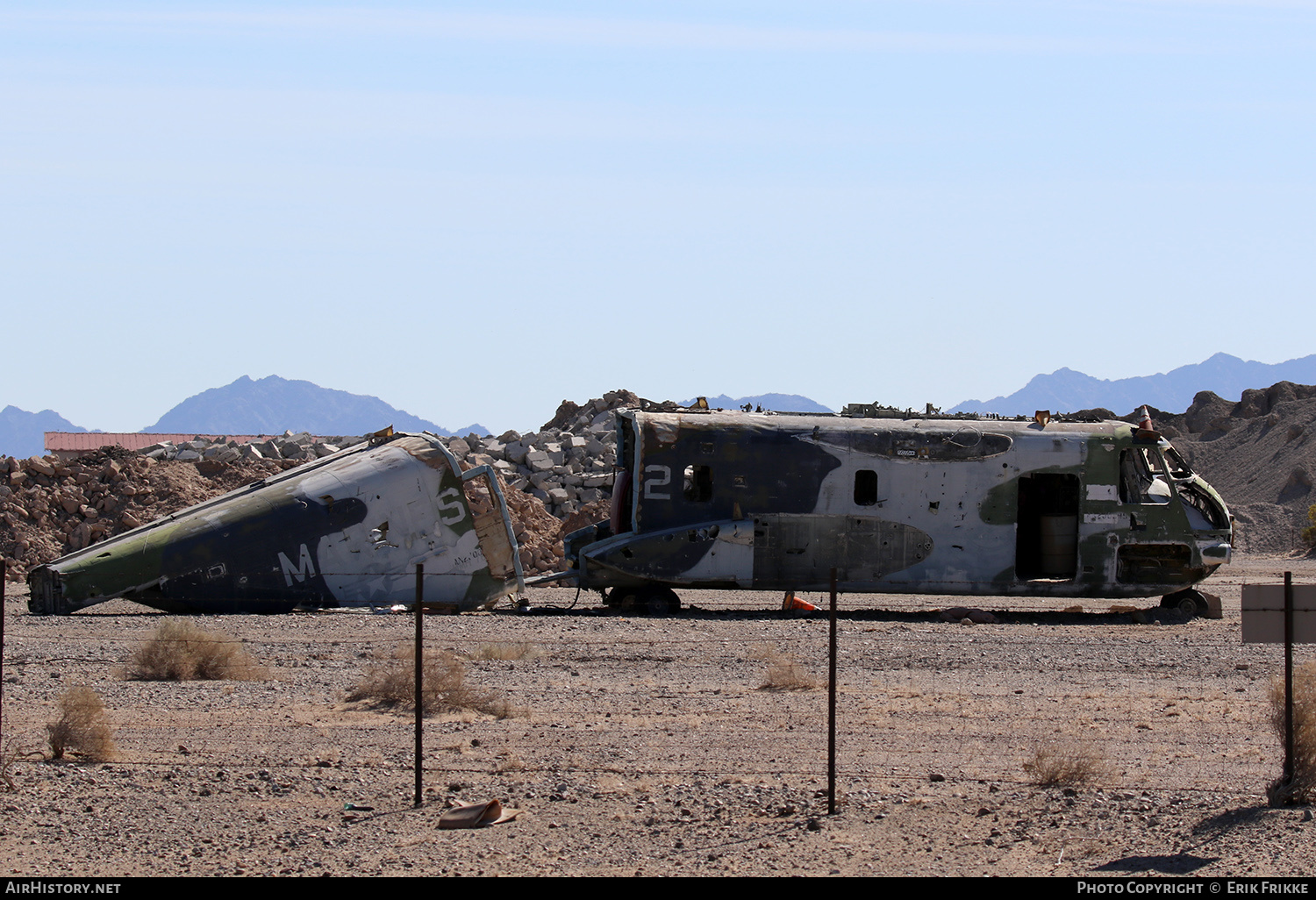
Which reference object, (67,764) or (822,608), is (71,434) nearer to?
(822,608)

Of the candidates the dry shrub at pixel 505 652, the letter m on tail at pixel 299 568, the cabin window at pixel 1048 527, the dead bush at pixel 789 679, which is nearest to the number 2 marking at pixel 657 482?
the dry shrub at pixel 505 652

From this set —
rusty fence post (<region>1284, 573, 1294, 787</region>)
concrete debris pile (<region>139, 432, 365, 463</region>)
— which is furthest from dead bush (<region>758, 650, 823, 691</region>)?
concrete debris pile (<region>139, 432, 365, 463</region>)

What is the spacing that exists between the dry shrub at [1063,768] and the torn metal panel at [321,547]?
1110 centimetres

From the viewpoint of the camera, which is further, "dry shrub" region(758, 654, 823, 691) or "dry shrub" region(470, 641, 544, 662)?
"dry shrub" region(470, 641, 544, 662)

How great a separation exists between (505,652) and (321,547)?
15.9 feet

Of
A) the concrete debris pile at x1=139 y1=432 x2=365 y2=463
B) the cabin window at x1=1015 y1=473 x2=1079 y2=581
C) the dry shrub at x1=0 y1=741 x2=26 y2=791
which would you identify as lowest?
the dry shrub at x1=0 y1=741 x2=26 y2=791

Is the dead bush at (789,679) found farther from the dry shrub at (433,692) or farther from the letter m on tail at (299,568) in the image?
the letter m on tail at (299,568)

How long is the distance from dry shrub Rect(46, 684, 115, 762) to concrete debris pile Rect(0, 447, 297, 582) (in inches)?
651

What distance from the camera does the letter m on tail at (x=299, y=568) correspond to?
60.8 ft

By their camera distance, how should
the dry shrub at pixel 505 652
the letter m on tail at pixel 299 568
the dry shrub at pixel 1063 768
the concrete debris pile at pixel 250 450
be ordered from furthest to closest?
the concrete debris pile at pixel 250 450, the letter m on tail at pixel 299 568, the dry shrub at pixel 505 652, the dry shrub at pixel 1063 768

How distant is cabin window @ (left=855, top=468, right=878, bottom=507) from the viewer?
19984 millimetres

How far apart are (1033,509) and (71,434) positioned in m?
43.9

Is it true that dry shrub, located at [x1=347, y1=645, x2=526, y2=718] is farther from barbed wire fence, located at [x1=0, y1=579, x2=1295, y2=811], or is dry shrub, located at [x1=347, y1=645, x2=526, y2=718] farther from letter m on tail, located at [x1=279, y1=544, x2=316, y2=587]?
letter m on tail, located at [x1=279, y1=544, x2=316, y2=587]

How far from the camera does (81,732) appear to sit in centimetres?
988
